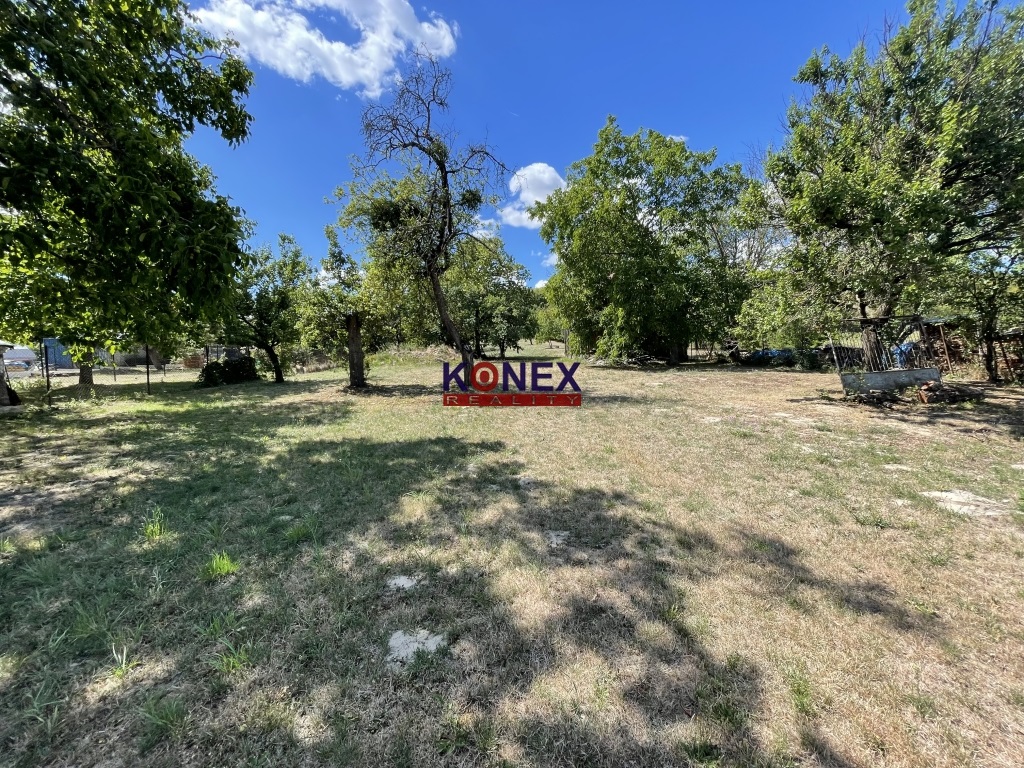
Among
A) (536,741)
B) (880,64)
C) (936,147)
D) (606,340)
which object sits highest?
(880,64)

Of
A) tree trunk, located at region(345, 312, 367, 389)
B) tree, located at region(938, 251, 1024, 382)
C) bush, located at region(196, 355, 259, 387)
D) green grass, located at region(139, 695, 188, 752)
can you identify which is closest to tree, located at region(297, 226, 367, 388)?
tree trunk, located at region(345, 312, 367, 389)

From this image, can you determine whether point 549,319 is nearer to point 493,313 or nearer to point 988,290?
point 493,313

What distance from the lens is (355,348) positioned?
1159cm

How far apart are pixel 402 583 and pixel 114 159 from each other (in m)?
4.64

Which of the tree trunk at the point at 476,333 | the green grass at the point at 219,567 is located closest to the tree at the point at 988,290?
the green grass at the point at 219,567

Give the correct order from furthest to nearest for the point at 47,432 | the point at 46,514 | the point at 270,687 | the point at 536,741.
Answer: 1. the point at 47,432
2. the point at 46,514
3. the point at 270,687
4. the point at 536,741

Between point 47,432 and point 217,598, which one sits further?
point 47,432

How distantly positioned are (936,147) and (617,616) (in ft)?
34.9

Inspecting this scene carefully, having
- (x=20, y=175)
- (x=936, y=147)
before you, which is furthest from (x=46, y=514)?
(x=936, y=147)

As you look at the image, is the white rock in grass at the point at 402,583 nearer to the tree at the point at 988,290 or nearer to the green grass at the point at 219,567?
the green grass at the point at 219,567

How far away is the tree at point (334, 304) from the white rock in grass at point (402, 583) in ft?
31.5

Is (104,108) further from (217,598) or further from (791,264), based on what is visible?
(791,264)

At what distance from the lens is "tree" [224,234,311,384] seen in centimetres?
1412

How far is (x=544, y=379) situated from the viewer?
13391 millimetres
